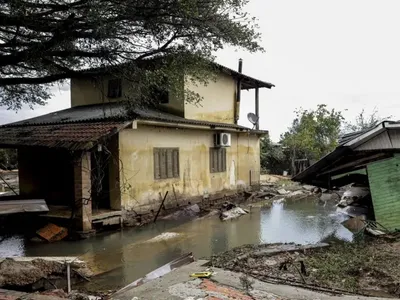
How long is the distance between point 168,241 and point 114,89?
799 centimetres

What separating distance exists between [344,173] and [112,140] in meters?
7.30

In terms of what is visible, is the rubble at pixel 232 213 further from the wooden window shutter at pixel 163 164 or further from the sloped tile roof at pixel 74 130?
the sloped tile roof at pixel 74 130

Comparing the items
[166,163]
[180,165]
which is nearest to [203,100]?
[180,165]

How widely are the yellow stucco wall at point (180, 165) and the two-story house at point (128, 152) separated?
33 millimetres

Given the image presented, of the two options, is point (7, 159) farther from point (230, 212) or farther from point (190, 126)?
point (230, 212)

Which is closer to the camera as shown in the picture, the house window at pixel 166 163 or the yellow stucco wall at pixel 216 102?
the house window at pixel 166 163

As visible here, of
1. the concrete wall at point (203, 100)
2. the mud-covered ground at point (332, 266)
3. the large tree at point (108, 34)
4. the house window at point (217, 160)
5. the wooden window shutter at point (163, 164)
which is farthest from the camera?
the house window at point (217, 160)

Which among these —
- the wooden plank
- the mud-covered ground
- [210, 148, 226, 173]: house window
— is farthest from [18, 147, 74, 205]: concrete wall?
the mud-covered ground

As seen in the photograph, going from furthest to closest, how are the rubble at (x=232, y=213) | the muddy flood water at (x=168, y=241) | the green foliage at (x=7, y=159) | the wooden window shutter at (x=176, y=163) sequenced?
the green foliage at (x=7, y=159) → the wooden window shutter at (x=176, y=163) → the rubble at (x=232, y=213) → the muddy flood water at (x=168, y=241)

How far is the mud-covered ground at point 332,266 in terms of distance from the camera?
5.25 meters

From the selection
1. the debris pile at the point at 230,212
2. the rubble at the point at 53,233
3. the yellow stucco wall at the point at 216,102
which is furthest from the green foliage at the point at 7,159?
the debris pile at the point at 230,212

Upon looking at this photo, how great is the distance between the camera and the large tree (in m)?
6.42

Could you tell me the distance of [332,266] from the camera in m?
6.09

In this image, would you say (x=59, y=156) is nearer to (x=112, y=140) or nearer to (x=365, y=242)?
(x=112, y=140)
